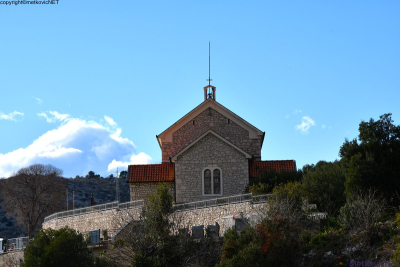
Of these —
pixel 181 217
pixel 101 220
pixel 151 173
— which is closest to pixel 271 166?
pixel 151 173

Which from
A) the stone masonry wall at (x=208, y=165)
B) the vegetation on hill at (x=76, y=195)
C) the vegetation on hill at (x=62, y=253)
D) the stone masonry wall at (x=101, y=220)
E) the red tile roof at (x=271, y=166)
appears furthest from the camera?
the vegetation on hill at (x=76, y=195)

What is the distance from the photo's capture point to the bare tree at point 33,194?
59438mm

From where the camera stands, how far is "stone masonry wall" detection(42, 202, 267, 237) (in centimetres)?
3253

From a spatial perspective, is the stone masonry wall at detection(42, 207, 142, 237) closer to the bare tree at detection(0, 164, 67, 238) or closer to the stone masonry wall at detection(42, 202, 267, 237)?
the stone masonry wall at detection(42, 202, 267, 237)

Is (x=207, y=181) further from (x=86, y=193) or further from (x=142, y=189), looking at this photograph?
(x=86, y=193)

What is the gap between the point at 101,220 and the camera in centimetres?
4059

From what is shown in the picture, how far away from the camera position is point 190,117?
45.5 m

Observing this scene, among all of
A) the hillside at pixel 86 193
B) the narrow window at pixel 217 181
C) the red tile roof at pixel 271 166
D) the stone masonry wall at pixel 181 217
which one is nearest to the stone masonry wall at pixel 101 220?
the stone masonry wall at pixel 181 217

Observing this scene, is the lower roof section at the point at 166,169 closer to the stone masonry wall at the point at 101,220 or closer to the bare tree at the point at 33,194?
the stone masonry wall at the point at 101,220

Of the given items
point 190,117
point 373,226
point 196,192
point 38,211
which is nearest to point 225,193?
point 196,192

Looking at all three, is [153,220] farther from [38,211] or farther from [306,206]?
[38,211]

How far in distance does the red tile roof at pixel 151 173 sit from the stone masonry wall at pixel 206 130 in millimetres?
1842

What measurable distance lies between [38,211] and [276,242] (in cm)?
4016

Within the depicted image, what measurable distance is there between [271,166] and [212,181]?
460 cm
